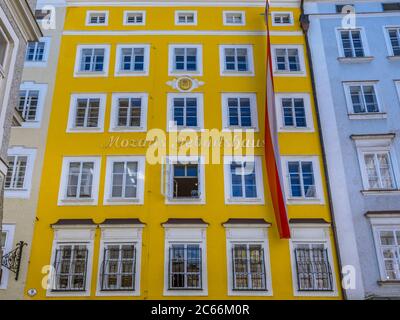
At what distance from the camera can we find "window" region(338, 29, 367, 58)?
2116cm

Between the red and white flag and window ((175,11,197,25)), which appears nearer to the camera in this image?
the red and white flag

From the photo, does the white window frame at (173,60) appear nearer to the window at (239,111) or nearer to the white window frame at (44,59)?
the window at (239,111)

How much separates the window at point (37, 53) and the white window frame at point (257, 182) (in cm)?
935

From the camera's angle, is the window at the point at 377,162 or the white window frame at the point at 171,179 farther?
the window at the point at 377,162

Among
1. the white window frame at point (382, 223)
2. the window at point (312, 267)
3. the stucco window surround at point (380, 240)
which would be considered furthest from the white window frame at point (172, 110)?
the white window frame at point (382, 223)

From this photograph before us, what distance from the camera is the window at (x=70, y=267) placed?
16.8 m

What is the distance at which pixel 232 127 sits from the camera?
770 inches

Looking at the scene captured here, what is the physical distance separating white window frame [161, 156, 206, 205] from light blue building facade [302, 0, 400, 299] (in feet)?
16.4

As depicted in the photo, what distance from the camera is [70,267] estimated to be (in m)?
17.1

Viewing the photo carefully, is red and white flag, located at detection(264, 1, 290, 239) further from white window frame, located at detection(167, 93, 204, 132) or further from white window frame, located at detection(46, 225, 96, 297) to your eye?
white window frame, located at detection(46, 225, 96, 297)

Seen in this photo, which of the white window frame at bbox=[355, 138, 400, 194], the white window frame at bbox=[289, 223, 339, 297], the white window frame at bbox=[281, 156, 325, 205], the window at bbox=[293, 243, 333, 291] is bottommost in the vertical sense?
the window at bbox=[293, 243, 333, 291]

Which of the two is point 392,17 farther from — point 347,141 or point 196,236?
point 196,236

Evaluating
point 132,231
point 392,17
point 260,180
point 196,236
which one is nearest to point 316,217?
point 260,180

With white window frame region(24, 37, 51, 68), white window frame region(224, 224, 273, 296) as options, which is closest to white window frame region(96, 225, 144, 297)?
white window frame region(224, 224, 273, 296)
